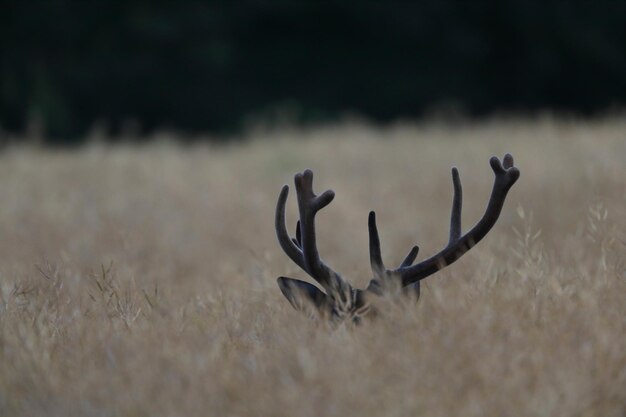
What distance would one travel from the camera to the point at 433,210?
731 cm

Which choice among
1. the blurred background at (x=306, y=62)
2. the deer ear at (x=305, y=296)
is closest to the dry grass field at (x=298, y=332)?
the deer ear at (x=305, y=296)

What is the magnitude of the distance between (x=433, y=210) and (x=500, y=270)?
11.9 ft

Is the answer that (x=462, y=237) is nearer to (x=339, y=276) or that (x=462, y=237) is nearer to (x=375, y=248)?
(x=375, y=248)

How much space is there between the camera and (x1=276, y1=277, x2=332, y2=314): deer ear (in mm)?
3148

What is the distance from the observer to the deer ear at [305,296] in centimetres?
315

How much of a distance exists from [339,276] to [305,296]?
6.8 inches

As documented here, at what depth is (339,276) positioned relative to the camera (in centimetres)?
327

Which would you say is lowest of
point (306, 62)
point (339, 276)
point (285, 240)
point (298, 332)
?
point (298, 332)

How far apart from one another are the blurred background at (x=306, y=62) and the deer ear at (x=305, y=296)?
1492 centimetres

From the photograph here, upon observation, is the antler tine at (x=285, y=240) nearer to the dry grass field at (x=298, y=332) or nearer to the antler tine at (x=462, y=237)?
the dry grass field at (x=298, y=332)

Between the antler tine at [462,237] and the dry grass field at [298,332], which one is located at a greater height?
the antler tine at [462,237]

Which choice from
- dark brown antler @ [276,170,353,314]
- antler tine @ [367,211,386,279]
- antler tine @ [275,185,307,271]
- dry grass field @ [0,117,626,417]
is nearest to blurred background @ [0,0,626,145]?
dry grass field @ [0,117,626,417]

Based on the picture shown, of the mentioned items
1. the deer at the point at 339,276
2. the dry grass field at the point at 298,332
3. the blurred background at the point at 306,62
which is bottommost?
the dry grass field at the point at 298,332

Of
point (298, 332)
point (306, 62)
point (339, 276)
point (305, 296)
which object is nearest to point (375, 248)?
point (339, 276)
